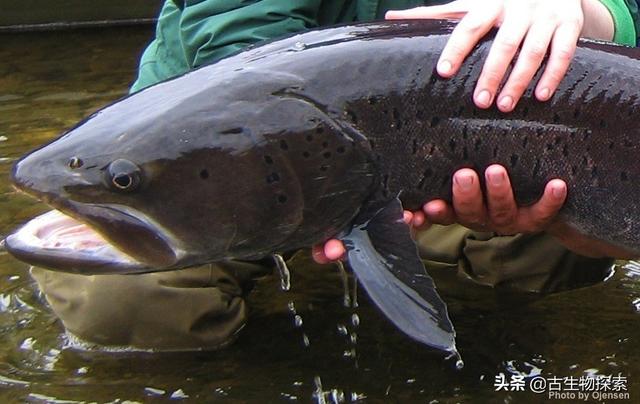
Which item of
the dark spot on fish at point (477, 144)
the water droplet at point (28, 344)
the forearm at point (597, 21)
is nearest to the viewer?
the dark spot on fish at point (477, 144)

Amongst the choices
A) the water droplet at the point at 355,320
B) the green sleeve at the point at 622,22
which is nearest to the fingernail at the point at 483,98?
the green sleeve at the point at 622,22

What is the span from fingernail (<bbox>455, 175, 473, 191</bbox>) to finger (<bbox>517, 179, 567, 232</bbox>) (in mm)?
156

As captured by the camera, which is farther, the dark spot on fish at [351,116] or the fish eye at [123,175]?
the dark spot on fish at [351,116]

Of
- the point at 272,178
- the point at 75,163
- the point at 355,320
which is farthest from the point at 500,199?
the point at 75,163

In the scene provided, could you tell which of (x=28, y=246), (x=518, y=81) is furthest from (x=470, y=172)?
(x=28, y=246)

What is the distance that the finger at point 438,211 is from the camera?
197 centimetres

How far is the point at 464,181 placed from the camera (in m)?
1.91

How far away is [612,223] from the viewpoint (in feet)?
6.66

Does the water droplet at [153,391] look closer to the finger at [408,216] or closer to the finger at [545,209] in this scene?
the finger at [408,216]

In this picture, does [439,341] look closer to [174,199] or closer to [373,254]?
[373,254]

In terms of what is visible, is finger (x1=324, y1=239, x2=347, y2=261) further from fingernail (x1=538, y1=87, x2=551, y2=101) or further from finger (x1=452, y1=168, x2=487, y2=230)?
fingernail (x1=538, y1=87, x2=551, y2=101)

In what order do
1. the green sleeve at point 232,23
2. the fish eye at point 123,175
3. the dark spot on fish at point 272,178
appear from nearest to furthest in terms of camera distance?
the fish eye at point 123,175, the dark spot on fish at point 272,178, the green sleeve at point 232,23

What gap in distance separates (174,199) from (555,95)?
2.44 feet

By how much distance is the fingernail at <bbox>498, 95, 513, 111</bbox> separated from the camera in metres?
1.86
